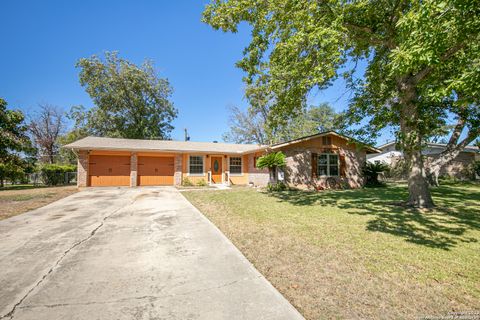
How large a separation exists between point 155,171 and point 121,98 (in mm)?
13306

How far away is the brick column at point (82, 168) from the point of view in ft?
47.8

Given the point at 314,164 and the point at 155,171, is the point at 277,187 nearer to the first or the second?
the point at 314,164

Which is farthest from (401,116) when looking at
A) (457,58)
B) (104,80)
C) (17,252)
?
(104,80)

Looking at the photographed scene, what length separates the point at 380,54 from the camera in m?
9.19

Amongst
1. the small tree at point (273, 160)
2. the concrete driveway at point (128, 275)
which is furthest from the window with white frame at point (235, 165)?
the concrete driveway at point (128, 275)

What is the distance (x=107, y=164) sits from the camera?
1558 centimetres

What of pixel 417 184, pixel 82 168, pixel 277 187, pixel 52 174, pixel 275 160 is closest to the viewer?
pixel 417 184

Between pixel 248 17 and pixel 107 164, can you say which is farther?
pixel 107 164

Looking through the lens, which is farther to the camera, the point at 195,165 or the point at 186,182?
the point at 195,165

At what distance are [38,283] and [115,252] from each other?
3.75 feet

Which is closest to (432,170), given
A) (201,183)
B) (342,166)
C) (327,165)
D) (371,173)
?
(371,173)

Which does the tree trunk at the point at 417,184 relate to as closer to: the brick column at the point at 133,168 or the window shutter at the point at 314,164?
the window shutter at the point at 314,164

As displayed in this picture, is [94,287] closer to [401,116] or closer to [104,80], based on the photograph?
[401,116]

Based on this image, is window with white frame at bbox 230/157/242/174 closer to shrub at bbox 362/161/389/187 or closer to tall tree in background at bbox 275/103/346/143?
tall tree in background at bbox 275/103/346/143
